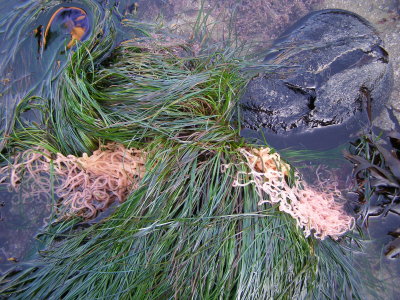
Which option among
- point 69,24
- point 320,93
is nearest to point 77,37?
point 69,24

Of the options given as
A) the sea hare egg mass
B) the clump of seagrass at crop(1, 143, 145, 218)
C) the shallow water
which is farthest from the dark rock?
the sea hare egg mass

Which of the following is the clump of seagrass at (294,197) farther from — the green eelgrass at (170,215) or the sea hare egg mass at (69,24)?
the sea hare egg mass at (69,24)

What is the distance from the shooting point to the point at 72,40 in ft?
8.19

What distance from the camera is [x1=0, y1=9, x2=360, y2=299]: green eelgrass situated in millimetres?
1814

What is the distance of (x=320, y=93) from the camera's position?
2244 millimetres

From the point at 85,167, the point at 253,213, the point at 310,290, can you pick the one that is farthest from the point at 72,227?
the point at 310,290

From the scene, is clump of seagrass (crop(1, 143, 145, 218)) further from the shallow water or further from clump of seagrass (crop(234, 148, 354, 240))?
clump of seagrass (crop(234, 148, 354, 240))

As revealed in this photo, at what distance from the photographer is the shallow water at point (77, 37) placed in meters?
2.12

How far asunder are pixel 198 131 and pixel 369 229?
133 centimetres

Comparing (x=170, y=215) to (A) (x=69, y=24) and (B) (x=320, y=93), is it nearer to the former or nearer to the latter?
(B) (x=320, y=93)

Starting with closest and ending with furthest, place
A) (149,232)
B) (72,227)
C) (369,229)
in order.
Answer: (149,232)
(72,227)
(369,229)

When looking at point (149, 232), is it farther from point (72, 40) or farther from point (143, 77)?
point (72, 40)

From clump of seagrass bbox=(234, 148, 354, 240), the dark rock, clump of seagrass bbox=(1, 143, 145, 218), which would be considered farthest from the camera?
the dark rock

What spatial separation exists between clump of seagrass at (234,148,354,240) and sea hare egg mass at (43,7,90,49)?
1571mm
